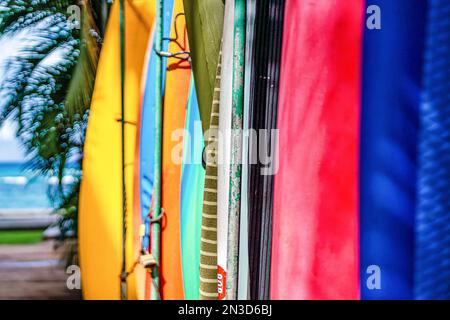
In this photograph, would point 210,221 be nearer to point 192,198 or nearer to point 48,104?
point 192,198

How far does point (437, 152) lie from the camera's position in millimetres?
1149

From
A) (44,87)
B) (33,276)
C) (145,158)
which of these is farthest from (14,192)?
(145,158)

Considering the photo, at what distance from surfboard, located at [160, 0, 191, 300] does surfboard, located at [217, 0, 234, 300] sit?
710 millimetres

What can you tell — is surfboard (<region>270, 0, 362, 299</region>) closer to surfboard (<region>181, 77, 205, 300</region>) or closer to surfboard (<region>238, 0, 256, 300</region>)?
surfboard (<region>238, 0, 256, 300</region>)

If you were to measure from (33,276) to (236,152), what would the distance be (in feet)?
18.1

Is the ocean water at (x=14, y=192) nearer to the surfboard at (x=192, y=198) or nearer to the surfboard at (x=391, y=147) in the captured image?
the surfboard at (x=192, y=198)

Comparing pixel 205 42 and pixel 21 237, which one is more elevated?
pixel 205 42

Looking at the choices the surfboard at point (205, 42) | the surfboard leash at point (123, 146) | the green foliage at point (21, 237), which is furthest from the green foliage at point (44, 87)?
the green foliage at point (21, 237)

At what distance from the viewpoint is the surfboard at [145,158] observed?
102 inches

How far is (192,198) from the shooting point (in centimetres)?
221

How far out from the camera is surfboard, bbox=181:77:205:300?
215 cm

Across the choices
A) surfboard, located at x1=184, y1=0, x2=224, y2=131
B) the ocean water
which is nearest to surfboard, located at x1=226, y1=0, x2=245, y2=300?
surfboard, located at x1=184, y1=0, x2=224, y2=131

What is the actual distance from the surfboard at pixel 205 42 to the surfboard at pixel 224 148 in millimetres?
171

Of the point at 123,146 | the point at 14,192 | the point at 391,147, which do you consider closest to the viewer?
the point at 391,147
